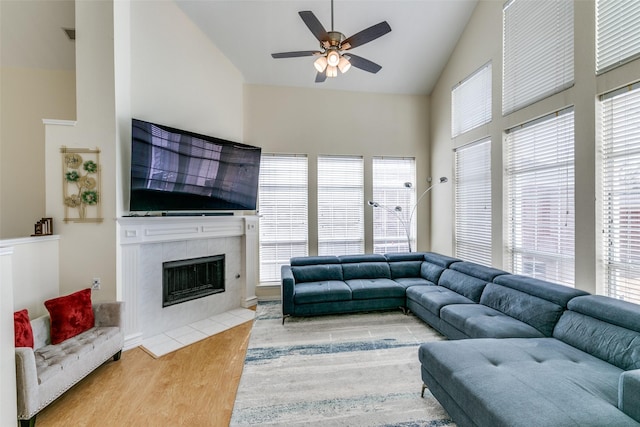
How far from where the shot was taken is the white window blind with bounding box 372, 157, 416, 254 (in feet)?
16.4

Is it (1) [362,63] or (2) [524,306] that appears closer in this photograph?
(2) [524,306]

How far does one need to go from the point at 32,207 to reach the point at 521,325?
5.81 m

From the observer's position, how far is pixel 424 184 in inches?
200

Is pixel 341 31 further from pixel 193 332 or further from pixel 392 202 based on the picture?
pixel 193 332

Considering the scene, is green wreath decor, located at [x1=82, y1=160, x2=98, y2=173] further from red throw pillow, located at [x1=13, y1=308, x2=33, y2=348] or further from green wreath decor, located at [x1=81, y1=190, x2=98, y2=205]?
red throw pillow, located at [x1=13, y1=308, x2=33, y2=348]

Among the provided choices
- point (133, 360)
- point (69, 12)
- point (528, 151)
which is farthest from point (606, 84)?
point (69, 12)

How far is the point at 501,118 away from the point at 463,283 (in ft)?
7.41

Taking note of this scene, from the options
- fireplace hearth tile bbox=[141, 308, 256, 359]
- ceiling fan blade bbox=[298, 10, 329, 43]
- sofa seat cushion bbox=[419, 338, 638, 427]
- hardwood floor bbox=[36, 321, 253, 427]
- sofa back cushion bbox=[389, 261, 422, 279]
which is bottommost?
hardwood floor bbox=[36, 321, 253, 427]

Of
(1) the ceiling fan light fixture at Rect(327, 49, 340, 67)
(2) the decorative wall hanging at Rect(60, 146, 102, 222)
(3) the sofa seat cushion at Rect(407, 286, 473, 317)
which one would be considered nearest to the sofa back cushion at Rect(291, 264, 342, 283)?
(3) the sofa seat cushion at Rect(407, 286, 473, 317)

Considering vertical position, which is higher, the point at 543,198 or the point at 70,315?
the point at 543,198

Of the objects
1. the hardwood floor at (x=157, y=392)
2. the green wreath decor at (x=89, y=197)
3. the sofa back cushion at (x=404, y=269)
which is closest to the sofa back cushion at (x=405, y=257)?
the sofa back cushion at (x=404, y=269)

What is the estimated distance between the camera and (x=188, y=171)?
11.5 ft

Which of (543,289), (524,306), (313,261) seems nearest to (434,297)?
(524,306)

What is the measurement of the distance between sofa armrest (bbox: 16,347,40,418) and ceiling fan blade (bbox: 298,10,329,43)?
3.24m
